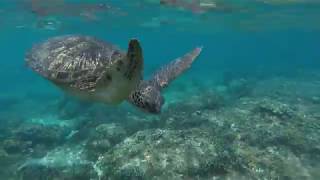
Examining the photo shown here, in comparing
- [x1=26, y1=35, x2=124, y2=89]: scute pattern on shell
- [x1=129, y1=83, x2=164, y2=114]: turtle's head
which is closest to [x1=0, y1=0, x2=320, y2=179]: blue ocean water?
[x1=26, y1=35, x2=124, y2=89]: scute pattern on shell

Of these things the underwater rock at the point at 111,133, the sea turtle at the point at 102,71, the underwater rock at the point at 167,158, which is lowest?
the underwater rock at the point at 111,133

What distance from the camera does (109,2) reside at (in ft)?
108

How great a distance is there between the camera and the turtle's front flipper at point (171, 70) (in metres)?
8.77

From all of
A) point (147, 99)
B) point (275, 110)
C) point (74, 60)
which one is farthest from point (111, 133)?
point (147, 99)

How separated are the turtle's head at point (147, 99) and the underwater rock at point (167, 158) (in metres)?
5.74

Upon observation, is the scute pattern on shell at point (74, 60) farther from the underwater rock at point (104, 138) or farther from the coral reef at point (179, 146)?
the underwater rock at point (104, 138)

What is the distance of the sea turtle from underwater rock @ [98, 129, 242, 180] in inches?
178

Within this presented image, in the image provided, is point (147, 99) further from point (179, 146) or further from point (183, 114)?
point (183, 114)

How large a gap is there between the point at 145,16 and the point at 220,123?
1056 inches

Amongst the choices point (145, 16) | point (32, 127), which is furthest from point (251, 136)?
point (145, 16)

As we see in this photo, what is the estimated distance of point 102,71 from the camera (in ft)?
24.2

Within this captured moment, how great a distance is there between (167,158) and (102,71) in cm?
669

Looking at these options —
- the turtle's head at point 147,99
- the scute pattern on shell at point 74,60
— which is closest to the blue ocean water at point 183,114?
the scute pattern on shell at point 74,60

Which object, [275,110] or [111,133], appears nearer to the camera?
[111,133]
